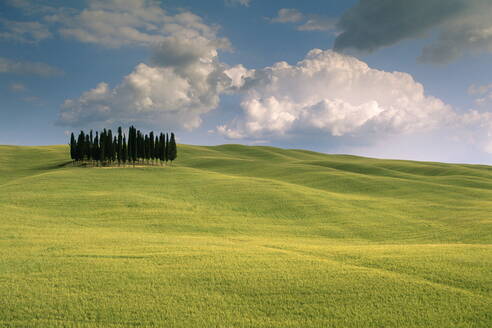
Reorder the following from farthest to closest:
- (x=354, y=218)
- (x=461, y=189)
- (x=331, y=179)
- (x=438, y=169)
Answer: (x=438, y=169), (x=331, y=179), (x=461, y=189), (x=354, y=218)

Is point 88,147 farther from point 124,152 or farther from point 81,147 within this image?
point 124,152

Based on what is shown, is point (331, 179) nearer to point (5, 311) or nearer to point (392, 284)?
point (392, 284)

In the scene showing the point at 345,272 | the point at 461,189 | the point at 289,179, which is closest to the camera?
the point at 345,272

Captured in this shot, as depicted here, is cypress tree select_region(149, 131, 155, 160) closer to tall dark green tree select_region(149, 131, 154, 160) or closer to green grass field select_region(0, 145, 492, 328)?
tall dark green tree select_region(149, 131, 154, 160)

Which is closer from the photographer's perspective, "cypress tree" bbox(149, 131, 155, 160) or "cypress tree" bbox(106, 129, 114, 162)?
"cypress tree" bbox(106, 129, 114, 162)

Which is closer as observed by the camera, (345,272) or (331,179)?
(345,272)

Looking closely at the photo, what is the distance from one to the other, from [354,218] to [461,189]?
27855mm

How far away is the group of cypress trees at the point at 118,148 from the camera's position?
228ft

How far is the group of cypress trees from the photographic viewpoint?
69.6 metres

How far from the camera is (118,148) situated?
70000mm

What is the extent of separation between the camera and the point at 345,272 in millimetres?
13125

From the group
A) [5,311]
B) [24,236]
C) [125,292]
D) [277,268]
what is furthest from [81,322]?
[24,236]

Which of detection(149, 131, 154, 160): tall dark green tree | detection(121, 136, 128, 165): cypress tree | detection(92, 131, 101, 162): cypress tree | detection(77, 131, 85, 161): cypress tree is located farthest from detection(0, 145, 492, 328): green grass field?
detection(77, 131, 85, 161): cypress tree

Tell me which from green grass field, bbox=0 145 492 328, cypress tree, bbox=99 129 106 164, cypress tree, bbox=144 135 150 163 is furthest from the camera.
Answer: cypress tree, bbox=144 135 150 163
